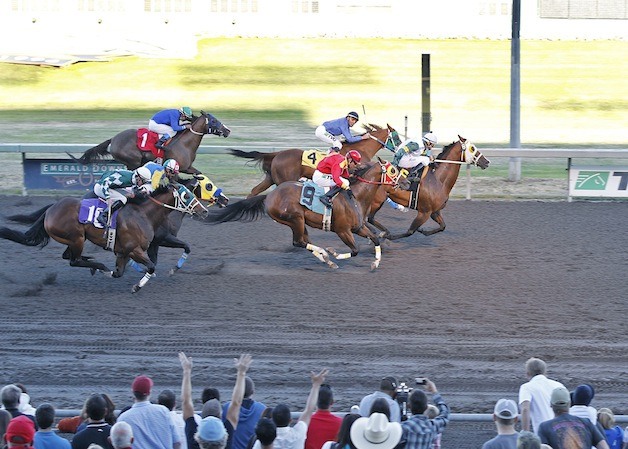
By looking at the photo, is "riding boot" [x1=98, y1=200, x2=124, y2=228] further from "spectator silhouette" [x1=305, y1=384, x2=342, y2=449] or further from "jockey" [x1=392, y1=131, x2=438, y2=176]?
"spectator silhouette" [x1=305, y1=384, x2=342, y2=449]

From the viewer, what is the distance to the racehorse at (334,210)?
13.2 meters

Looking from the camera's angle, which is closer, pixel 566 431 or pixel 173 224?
pixel 566 431

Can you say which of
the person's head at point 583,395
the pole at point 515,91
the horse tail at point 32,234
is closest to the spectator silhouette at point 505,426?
the person's head at point 583,395

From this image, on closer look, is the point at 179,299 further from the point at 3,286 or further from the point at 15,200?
the point at 15,200

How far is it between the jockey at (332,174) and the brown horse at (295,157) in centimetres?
235

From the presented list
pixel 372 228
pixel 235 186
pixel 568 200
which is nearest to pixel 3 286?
pixel 372 228

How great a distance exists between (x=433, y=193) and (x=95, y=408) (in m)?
9.46

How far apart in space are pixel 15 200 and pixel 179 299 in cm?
678

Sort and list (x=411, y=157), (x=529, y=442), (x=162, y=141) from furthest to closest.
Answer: (x=162, y=141)
(x=411, y=157)
(x=529, y=442)

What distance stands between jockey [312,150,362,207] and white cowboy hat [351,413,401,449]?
7852 millimetres

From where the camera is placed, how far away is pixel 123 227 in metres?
12.1

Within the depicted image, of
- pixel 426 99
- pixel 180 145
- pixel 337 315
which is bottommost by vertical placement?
pixel 337 315

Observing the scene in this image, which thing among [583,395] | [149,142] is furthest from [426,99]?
[583,395]

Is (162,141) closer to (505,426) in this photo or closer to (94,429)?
(94,429)
